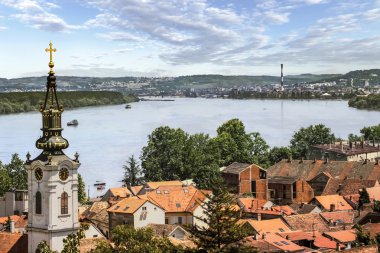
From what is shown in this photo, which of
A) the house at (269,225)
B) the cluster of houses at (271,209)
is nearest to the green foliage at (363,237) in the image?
the cluster of houses at (271,209)

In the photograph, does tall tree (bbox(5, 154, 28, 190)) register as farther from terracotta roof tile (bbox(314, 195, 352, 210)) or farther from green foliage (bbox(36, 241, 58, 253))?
green foliage (bbox(36, 241, 58, 253))

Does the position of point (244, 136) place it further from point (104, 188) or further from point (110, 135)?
point (110, 135)

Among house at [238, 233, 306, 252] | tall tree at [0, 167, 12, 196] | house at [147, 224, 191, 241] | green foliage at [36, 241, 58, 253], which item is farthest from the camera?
tall tree at [0, 167, 12, 196]

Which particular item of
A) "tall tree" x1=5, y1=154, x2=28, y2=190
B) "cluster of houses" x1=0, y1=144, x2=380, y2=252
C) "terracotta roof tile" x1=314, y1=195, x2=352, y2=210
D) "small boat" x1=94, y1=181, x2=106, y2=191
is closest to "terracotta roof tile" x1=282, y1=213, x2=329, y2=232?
"cluster of houses" x1=0, y1=144, x2=380, y2=252

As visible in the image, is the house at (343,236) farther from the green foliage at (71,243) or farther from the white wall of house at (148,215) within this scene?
the green foliage at (71,243)

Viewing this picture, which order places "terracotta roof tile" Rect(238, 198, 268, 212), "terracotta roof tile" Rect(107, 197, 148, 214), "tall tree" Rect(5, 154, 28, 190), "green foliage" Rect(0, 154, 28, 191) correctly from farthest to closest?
1. "tall tree" Rect(5, 154, 28, 190)
2. "green foliage" Rect(0, 154, 28, 191)
3. "terracotta roof tile" Rect(238, 198, 268, 212)
4. "terracotta roof tile" Rect(107, 197, 148, 214)

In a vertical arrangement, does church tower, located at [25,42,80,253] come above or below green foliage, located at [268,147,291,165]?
above

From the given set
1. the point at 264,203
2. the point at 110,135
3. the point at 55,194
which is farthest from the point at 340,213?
the point at 110,135
